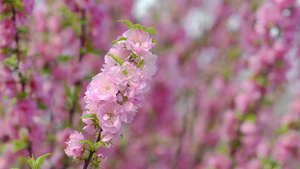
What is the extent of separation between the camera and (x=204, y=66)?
225 inches

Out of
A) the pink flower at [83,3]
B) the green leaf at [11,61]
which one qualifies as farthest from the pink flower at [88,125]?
the pink flower at [83,3]

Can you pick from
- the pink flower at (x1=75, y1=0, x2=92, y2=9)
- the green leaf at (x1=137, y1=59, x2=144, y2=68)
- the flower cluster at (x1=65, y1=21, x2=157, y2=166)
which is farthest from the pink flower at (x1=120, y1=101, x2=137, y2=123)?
the pink flower at (x1=75, y1=0, x2=92, y2=9)

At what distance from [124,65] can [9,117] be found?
3.99ft

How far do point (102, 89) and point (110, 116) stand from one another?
9 cm

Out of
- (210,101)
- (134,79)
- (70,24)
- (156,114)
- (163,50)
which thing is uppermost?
(163,50)

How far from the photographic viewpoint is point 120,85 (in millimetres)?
1337

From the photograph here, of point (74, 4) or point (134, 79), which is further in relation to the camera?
→ point (74, 4)

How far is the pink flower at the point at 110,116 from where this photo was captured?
1325mm

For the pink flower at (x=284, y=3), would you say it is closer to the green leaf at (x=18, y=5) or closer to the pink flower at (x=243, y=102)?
the pink flower at (x=243, y=102)

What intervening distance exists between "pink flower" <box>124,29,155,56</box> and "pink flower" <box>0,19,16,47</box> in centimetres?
98

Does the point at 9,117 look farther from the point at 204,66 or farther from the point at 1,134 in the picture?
the point at 204,66

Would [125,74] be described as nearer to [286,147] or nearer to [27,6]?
[27,6]

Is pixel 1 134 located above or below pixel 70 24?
below

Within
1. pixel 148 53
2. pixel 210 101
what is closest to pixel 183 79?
pixel 210 101
